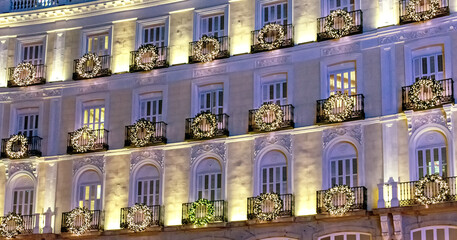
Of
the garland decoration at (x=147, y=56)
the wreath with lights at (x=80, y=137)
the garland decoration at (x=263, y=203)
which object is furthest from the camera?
the wreath with lights at (x=80, y=137)

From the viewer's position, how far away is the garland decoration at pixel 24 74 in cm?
5175

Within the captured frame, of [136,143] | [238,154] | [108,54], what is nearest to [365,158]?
[238,154]

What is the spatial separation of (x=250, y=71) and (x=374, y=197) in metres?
8.73

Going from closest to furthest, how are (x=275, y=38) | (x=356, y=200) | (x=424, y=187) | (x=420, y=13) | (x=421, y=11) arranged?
(x=424, y=187)
(x=356, y=200)
(x=420, y=13)
(x=421, y=11)
(x=275, y=38)

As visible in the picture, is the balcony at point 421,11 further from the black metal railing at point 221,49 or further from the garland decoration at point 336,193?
the black metal railing at point 221,49

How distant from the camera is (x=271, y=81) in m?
47.2

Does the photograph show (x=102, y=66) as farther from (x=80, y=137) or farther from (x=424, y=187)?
(x=424, y=187)

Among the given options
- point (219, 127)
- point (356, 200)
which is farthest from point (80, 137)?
point (356, 200)

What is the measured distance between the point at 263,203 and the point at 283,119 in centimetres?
391

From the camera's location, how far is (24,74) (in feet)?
171

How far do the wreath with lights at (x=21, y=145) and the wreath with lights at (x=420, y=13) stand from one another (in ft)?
65.0

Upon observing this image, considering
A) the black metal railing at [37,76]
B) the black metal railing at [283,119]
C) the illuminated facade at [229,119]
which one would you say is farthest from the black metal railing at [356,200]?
the black metal railing at [37,76]

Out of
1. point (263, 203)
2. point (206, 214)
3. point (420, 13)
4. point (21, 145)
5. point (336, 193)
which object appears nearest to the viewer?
point (336, 193)

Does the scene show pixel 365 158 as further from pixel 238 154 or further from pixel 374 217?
pixel 238 154
